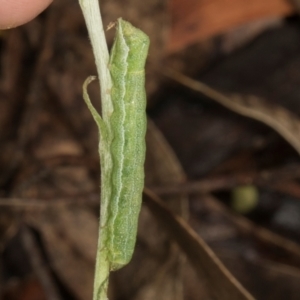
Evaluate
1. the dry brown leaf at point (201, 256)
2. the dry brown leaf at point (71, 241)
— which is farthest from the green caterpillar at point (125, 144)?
the dry brown leaf at point (71, 241)

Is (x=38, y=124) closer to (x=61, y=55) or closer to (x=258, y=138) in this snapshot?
(x=61, y=55)

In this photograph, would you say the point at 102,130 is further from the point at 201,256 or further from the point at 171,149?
the point at 171,149

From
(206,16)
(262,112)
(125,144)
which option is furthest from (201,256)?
(206,16)

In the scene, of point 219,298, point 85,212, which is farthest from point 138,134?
point 85,212

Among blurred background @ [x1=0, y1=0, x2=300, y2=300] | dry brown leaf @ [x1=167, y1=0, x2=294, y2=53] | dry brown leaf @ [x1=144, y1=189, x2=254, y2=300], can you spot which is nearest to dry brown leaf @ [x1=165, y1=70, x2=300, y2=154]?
blurred background @ [x1=0, y1=0, x2=300, y2=300]

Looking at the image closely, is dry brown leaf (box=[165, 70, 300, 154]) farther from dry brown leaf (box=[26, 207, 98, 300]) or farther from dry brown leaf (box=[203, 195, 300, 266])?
dry brown leaf (box=[26, 207, 98, 300])
